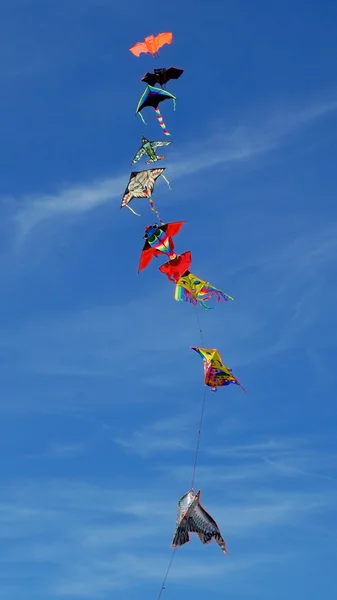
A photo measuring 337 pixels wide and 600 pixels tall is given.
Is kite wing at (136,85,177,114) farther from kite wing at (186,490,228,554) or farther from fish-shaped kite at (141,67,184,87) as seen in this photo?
kite wing at (186,490,228,554)

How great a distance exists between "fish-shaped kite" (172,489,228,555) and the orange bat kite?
23933 millimetres

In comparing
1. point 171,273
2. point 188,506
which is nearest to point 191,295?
point 171,273

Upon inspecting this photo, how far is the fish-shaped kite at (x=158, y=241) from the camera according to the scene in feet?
Answer: 181

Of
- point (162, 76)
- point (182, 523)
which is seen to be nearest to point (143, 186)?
point (162, 76)

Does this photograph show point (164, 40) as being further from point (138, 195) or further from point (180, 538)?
point (180, 538)

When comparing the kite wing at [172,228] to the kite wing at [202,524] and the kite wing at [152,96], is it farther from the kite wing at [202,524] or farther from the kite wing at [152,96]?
the kite wing at [202,524]

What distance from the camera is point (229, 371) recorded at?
176 feet

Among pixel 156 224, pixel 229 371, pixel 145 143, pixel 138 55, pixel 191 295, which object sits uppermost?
pixel 138 55

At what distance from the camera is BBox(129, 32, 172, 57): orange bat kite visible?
183 ft

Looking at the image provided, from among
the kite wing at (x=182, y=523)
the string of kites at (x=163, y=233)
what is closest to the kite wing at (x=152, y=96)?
the string of kites at (x=163, y=233)

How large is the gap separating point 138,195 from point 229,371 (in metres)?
10.9

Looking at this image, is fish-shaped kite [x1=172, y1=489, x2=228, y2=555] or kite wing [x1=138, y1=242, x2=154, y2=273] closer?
fish-shaped kite [x1=172, y1=489, x2=228, y2=555]

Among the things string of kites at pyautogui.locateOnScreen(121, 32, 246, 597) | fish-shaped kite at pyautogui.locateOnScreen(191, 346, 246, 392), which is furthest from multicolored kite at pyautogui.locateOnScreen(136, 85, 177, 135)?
fish-shaped kite at pyautogui.locateOnScreen(191, 346, 246, 392)

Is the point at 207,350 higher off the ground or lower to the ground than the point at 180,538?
higher
